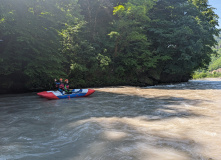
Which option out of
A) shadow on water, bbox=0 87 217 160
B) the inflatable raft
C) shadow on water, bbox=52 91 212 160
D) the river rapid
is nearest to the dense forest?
the inflatable raft

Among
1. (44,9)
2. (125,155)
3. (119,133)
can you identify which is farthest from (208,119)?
(44,9)

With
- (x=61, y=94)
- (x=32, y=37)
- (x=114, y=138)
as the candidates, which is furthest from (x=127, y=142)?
(x=32, y=37)

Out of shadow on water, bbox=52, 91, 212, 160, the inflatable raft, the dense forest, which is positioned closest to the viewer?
shadow on water, bbox=52, 91, 212, 160

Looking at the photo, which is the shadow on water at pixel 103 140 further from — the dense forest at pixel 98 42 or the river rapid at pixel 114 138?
the dense forest at pixel 98 42

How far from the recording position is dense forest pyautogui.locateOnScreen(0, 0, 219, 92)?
12445mm

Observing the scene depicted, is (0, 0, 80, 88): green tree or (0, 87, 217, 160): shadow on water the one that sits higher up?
(0, 0, 80, 88): green tree

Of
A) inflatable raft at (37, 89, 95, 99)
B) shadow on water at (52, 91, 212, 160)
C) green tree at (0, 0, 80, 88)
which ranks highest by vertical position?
green tree at (0, 0, 80, 88)

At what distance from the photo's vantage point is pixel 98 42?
2134cm

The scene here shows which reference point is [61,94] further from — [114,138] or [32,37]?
[114,138]

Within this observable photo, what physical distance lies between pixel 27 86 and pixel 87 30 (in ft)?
33.0

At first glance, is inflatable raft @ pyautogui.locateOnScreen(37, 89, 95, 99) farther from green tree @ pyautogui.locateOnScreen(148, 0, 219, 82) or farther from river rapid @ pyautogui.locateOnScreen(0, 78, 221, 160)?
green tree @ pyautogui.locateOnScreen(148, 0, 219, 82)

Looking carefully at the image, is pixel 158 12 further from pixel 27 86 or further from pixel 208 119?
pixel 208 119

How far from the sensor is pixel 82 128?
15.8 feet

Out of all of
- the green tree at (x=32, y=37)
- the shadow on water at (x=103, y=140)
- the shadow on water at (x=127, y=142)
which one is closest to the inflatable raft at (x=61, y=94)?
the green tree at (x=32, y=37)
